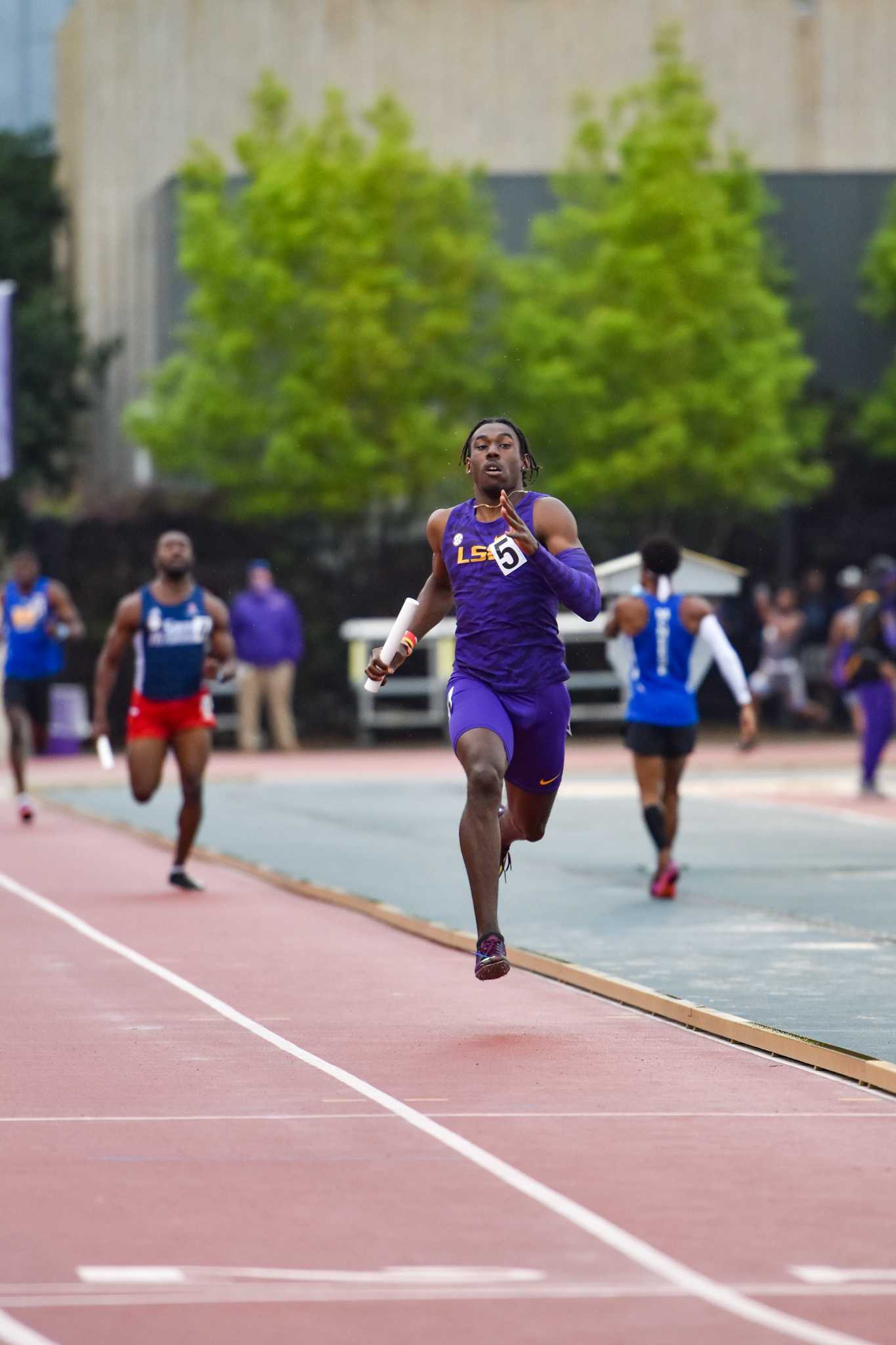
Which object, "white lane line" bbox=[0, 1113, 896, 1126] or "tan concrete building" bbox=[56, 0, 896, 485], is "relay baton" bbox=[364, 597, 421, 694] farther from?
"tan concrete building" bbox=[56, 0, 896, 485]

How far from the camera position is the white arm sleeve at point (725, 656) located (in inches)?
585

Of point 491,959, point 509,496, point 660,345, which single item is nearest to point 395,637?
point 509,496

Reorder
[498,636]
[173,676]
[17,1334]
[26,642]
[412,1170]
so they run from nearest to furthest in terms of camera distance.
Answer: [17,1334], [412,1170], [498,636], [173,676], [26,642]

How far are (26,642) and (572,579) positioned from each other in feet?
39.2

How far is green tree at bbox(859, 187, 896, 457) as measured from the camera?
40188mm

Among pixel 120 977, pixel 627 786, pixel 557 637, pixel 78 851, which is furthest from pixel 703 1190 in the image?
pixel 627 786

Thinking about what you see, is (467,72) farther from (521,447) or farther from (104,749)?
(521,447)

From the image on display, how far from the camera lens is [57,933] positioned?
13320 millimetres

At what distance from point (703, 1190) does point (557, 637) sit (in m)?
3.62

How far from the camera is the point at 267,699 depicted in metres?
33.1

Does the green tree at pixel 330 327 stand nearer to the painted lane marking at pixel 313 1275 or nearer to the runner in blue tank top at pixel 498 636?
the runner in blue tank top at pixel 498 636

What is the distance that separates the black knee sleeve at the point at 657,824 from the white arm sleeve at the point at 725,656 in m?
0.76

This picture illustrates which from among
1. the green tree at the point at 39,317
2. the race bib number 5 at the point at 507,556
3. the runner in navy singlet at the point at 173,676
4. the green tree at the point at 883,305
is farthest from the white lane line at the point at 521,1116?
the green tree at the point at 39,317

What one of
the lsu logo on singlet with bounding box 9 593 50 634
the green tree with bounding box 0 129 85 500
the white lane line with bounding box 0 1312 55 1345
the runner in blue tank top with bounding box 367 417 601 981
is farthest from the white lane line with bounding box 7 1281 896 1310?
the green tree with bounding box 0 129 85 500
